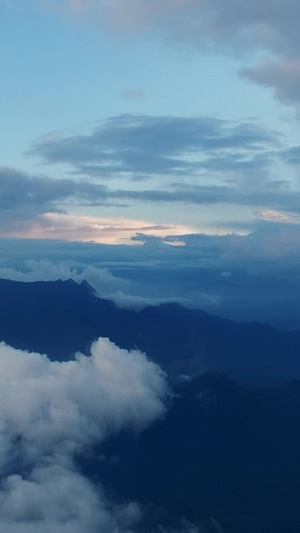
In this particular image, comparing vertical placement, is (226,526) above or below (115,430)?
below

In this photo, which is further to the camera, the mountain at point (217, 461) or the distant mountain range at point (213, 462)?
the mountain at point (217, 461)

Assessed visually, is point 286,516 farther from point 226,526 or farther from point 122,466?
point 122,466

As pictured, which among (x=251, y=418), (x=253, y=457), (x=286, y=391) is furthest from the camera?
(x=286, y=391)

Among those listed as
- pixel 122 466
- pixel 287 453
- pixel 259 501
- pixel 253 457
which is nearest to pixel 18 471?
pixel 122 466

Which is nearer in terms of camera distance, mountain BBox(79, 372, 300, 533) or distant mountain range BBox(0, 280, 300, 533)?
distant mountain range BBox(0, 280, 300, 533)

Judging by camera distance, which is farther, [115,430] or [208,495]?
[115,430]

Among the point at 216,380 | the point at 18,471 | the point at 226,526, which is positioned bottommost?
the point at 226,526

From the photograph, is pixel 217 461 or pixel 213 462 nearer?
pixel 213 462

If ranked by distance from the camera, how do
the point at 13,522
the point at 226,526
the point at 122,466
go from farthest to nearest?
the point at 122,466
the point at 226,526
the point at 13,522
